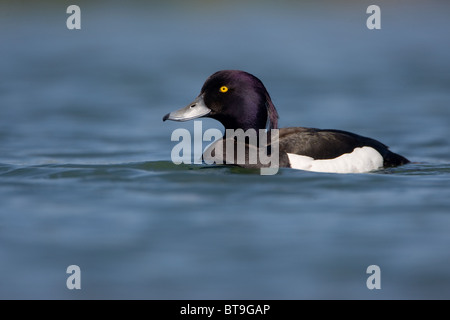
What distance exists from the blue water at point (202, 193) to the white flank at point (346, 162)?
5.1 inches

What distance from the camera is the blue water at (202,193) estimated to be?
5.78 metres

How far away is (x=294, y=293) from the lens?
5504 millimetres

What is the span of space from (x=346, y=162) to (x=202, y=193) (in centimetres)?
162

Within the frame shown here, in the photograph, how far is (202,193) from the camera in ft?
25.7

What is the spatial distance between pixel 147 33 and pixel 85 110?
921cm

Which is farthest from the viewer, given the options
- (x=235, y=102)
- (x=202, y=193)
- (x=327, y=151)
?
(x=235, y=102)

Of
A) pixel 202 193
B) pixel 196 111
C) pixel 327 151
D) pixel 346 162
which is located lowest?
pixel 202 193

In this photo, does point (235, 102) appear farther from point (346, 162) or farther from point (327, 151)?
point (346, 162)

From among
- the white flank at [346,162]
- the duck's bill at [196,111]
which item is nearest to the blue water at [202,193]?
the white flank at [346,162]

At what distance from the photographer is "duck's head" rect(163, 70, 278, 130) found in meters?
8.52

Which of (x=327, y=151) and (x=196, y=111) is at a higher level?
(x=196, y=111)

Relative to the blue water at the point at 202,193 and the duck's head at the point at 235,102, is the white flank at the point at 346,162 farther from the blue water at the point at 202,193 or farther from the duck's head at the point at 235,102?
the duck's head at the point at 235,102

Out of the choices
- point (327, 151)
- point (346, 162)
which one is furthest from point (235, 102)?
point (346, 162)
